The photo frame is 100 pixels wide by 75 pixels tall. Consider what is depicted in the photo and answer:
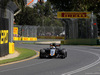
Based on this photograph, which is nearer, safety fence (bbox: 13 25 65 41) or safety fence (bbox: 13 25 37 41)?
safety fence (bbox: 13 25 37 41)

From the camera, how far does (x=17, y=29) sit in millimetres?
71062

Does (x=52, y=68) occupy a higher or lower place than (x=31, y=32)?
lower

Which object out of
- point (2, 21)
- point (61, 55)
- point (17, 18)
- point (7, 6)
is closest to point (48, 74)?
point (61, 55)

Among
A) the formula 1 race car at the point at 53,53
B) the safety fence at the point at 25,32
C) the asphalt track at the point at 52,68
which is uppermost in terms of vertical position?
the safety fence at the point at 25,32

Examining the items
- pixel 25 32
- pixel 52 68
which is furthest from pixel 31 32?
pixel 52 68

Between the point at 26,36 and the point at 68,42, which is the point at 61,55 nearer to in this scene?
the point at 68,42

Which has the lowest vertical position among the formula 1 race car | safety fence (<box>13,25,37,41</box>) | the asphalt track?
the asphalt track

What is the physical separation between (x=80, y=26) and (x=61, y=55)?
2701 cm

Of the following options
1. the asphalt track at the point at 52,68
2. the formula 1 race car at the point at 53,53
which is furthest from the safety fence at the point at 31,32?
the asphalt track at the point at 52,68

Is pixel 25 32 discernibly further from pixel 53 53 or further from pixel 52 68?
pixel 52 68

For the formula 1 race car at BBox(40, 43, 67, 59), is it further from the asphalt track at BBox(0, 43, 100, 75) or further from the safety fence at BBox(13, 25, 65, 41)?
the safety fence at BBox(13, 25, 65, 41)

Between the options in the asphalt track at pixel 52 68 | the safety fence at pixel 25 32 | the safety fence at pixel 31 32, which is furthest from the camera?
the safety fence at pixel 31 32

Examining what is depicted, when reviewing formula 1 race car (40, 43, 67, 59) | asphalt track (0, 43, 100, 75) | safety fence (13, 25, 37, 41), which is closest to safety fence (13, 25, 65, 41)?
safety fence (13, 25, 37, 41)

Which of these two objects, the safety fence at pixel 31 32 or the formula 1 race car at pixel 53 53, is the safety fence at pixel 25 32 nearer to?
the safety fence at pixel 31 32
